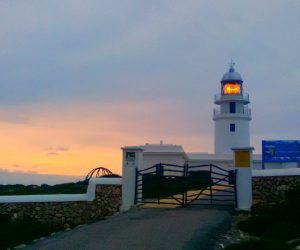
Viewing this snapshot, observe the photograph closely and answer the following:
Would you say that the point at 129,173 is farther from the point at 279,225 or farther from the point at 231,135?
the point at 231,135

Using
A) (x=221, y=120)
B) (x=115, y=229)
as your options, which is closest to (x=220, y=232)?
(x=115, y=229)

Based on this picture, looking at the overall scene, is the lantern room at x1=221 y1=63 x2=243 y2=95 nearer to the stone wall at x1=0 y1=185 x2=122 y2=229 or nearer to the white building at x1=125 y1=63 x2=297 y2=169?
the white building at x1=125 y1=63 x2=297 y2=169

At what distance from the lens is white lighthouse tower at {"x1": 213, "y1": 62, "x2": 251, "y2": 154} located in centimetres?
4556

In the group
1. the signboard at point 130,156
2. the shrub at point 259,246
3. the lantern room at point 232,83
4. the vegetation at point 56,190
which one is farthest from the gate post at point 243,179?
the lantern room at point 232,83

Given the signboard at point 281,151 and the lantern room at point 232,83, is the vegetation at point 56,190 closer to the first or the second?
the signboard at point 281,151

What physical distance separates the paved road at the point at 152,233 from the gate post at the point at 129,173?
2.29 meters

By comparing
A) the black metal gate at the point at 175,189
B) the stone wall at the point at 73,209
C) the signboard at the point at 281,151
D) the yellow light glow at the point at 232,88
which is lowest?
the stone wall at the point at 73,209

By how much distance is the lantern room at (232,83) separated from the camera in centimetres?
4653

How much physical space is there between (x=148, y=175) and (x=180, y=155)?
1616cm

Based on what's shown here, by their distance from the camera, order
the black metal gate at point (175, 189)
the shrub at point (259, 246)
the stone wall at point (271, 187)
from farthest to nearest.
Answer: the black metal gate at point (175, 189)
the stone wall at point (271, 187)
the shrub at point (259, 246)

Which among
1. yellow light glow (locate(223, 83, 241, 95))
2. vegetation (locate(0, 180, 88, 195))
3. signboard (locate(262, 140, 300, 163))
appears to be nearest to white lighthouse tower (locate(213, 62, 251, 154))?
yellow light glow (locate(223, 83, 241, 95))

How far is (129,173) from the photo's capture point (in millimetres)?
19641

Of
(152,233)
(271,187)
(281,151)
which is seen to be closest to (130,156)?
(271,187)

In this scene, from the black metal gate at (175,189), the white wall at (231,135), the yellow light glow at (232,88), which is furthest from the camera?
the yellow light glow at (232,88)
